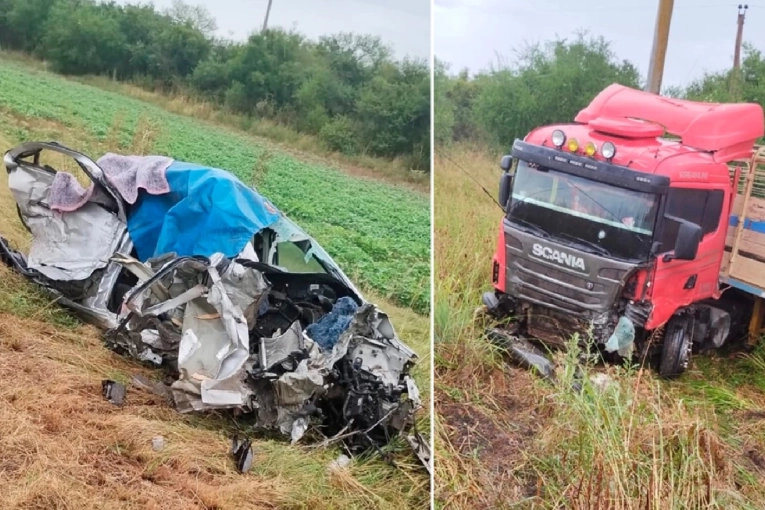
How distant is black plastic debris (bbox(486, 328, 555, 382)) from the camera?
8.90 ft

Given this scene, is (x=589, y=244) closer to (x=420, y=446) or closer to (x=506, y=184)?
(x=506, y=184)

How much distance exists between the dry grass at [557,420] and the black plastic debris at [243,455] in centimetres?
82

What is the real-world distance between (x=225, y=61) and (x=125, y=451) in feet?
6.23

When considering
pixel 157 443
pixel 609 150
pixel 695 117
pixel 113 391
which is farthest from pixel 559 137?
pixel 113 391

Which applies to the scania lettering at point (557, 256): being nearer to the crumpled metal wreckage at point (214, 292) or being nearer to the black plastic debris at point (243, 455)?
the crumpled metal wreckage at point (214, 292)

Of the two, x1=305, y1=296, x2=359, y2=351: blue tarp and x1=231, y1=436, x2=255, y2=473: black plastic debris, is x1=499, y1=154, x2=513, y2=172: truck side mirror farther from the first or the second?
x1=231, y1=436, x2=255, y2=473: black plastic debris

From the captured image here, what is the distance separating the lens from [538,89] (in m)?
2.60

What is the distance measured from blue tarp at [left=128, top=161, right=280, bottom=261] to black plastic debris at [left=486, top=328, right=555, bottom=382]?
62.2 inches

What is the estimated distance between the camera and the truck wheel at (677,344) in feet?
8.57

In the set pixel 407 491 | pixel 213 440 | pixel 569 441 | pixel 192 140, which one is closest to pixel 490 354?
pixel 569 441

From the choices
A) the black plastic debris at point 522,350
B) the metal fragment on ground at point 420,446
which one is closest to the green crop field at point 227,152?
the metal fragment on ground at point 420,446

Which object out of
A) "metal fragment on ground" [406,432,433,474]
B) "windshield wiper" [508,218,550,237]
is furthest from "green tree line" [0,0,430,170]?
"metal fragment on ground" [406,432,433,474]

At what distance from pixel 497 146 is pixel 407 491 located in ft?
4.91

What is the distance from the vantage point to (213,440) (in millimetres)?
3281
